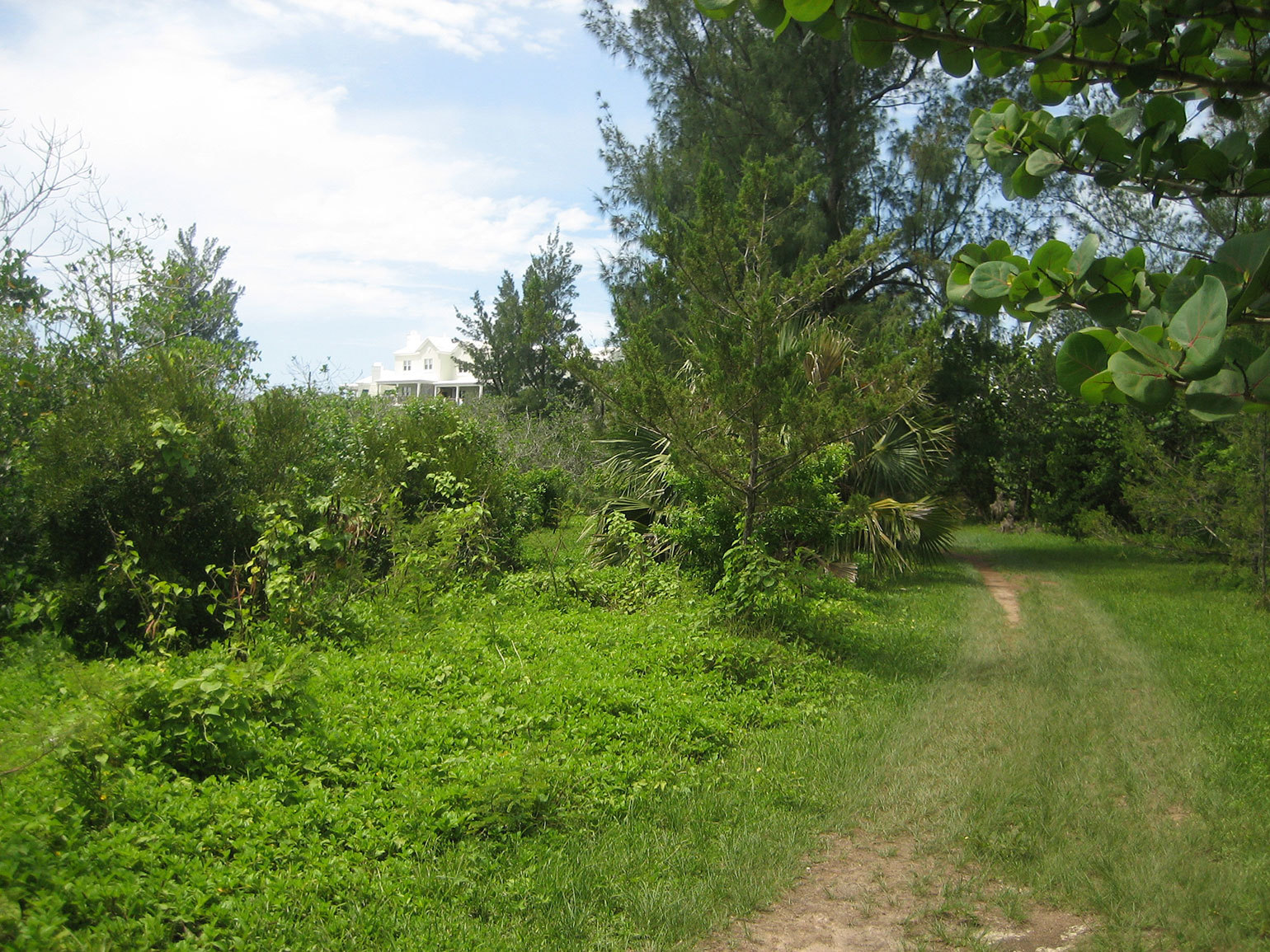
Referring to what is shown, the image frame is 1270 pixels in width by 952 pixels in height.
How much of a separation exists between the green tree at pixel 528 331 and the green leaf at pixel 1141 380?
102 feet

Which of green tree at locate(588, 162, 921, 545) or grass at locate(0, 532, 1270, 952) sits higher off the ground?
green tree at locate(588, 162, 921, 545)

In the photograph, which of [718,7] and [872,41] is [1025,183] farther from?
[718,7]

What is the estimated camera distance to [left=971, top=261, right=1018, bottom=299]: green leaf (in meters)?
2.29

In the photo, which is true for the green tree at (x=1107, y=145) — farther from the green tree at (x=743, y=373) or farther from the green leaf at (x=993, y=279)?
the green tree at (x=743, y=373)

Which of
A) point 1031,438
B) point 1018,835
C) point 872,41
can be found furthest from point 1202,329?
point 1031,438

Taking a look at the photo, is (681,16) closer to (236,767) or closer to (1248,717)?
(1248,717)

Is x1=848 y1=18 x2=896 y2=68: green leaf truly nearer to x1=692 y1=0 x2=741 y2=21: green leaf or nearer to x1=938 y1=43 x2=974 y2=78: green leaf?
x1=938 y1=43 x2=974 y2=78: green leaf

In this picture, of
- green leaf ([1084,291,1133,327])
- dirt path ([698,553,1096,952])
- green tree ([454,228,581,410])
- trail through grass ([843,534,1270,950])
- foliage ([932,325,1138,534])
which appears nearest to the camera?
green leaf ([1084,291,1133,327])

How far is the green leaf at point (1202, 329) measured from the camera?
65.1 inches

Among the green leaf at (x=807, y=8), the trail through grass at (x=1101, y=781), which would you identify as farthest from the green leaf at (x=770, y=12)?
the trail through grass at (x=1101, y=781)

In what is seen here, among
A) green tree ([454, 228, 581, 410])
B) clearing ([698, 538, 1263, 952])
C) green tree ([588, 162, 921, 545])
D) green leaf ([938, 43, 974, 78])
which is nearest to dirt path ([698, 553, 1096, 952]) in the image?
clearing ([698, 538, 1263, 952])

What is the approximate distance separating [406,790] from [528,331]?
1167 inches

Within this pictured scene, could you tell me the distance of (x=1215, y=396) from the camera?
1.73 m

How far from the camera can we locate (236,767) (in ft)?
14.6
